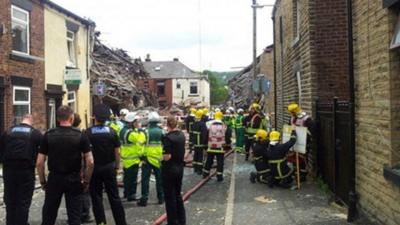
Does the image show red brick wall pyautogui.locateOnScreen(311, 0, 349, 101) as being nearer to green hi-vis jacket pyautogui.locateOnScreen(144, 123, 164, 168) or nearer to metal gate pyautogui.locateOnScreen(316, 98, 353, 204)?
metal gate pyautogui.locateOnScreen(316, 98, 353, 204)

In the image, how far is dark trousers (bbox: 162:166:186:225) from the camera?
7.59 metres

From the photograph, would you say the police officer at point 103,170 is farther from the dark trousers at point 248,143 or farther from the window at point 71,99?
the window at point 71,99

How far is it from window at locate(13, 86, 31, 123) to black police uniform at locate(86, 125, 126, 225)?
984 cm

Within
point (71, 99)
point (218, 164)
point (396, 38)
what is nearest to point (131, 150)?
point (218, 164)

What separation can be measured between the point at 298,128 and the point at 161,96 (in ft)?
182

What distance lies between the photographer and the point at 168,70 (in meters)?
67.8

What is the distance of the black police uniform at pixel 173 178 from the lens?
7.60m

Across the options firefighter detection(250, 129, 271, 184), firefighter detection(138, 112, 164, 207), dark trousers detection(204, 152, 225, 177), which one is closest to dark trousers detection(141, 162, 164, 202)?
firefighter detection(138, 112, 164, 207)

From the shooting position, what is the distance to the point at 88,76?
23719 millimetres

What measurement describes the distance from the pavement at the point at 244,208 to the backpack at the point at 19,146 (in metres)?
1.43

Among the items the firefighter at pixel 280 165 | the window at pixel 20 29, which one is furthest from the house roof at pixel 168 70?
the firefighter at pixel 280 165

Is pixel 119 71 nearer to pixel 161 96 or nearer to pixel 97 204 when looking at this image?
pixel 97 204

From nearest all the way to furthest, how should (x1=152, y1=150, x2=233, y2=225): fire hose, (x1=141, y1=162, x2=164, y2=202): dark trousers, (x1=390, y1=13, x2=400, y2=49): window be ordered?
(x1=390, y1=13, x2=400, y2=49): window
(x1=152, y1=150, x2=233, y2=225): fire hose
(x1=141, y1=162, x2=164, y2=202): dark trousers

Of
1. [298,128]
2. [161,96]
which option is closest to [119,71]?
[298,128]
